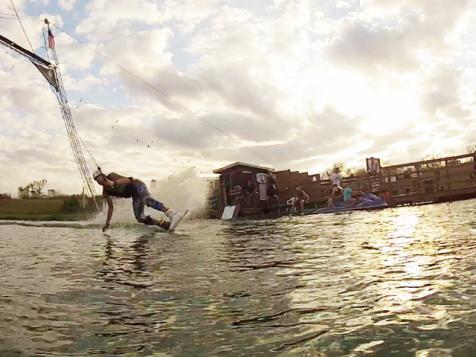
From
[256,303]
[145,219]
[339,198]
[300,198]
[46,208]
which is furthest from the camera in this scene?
[46,208]

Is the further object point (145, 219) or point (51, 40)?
point (51, 40)

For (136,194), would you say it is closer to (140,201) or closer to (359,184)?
(140,201)

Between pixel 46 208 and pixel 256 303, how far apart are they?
191ft

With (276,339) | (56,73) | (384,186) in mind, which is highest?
(56,73)

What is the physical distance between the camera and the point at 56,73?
3750cm

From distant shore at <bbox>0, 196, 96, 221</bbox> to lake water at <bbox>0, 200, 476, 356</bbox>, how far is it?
133ft

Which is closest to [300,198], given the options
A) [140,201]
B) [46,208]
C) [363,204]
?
[363,204]

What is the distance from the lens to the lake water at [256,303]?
368 cm

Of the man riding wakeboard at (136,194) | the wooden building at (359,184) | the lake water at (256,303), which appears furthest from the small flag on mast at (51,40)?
the lake water at (256,303)

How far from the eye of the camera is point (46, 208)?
2288 inches

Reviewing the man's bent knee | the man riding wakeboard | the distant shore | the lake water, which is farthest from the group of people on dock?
the distant shore

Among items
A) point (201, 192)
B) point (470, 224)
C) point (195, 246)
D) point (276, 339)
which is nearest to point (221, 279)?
point (276, 339)

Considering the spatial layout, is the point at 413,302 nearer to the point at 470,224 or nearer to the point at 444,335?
the point at 444,335

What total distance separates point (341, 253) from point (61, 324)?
Answer: 5.07 m
